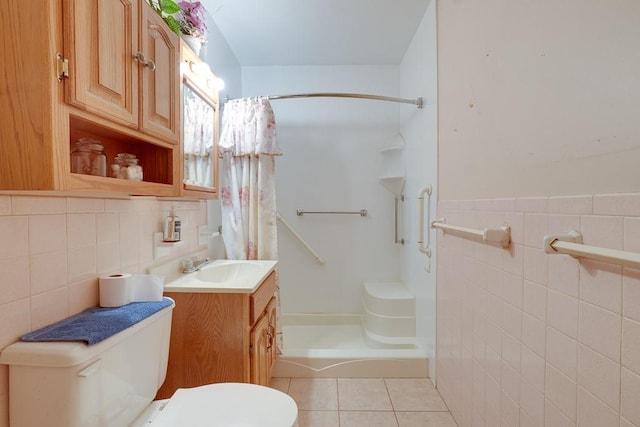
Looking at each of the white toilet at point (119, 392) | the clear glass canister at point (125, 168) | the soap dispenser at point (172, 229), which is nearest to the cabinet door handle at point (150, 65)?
the clear glass canister at point (125, 168)

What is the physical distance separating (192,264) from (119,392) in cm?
86

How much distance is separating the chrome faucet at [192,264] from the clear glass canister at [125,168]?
0.71 meters

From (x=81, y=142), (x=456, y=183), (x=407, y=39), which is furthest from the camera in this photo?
(x=407, y=39)

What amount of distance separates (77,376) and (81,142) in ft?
2.05

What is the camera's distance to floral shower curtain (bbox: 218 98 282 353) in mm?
2055

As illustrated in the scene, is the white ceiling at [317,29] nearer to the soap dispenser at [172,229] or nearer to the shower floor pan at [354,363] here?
the soap dispenser at [172,229]

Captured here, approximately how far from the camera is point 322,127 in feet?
9.44

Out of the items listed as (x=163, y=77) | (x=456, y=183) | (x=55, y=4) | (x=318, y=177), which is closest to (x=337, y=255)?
(x=318, y=177)

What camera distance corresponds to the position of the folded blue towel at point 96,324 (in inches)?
31.4

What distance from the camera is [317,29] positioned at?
2275 mm

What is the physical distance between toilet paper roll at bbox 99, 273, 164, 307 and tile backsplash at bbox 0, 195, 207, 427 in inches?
2.1

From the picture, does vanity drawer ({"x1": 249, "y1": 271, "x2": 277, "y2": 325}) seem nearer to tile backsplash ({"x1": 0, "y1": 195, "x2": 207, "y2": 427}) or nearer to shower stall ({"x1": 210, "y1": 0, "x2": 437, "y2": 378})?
tile backsplash ({"x1": 0, "y1": 195, "x2": 207, "y2": 427})

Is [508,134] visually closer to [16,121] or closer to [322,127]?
[16,121]

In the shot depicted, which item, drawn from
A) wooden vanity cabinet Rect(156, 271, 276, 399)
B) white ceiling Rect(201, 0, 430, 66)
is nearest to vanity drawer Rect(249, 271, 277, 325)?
wooden vanity cabinet Rect(156, 271, 276, 399)
